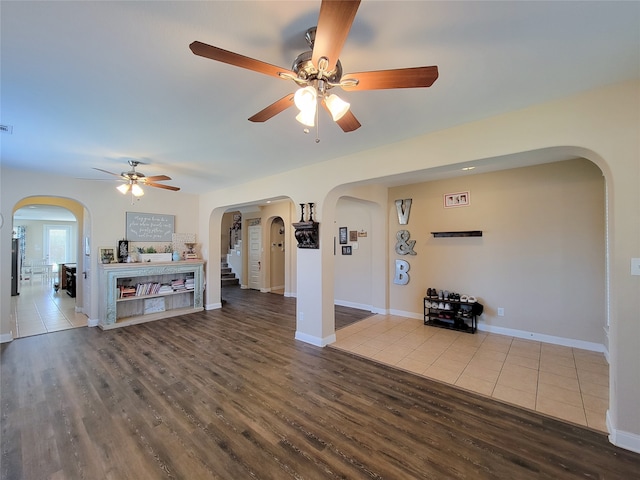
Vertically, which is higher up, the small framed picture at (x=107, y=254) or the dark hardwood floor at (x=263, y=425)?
the small framed picture at (x=107, y=254)

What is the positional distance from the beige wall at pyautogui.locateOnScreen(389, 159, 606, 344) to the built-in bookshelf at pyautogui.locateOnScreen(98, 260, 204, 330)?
463 centimetres

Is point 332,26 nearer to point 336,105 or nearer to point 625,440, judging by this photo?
point 336,105

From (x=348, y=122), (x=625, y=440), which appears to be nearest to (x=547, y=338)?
(x=625, y=440)

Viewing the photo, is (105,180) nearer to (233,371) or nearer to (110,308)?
(110,308)

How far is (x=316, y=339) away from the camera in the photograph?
377 cm

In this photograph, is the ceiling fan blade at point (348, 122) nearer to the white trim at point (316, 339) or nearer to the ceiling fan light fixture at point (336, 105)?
the ceiling fan light fixture at point (336, 105)

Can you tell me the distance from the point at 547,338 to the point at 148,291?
22.1ft

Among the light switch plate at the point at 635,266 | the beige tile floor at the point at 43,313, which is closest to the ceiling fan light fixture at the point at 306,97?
the light switch plate at the point at 635,266

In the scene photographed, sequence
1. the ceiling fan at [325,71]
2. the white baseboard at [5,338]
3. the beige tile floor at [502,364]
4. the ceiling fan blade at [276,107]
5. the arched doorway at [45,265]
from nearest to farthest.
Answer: the ceiling fan at [325,71], the ceiling fan blade at [276,107], the beige tile floor at [502,364], the white baseboard at [5,338], the arched doorway at [45,265]

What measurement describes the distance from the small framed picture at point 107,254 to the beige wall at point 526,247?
18.5 feet

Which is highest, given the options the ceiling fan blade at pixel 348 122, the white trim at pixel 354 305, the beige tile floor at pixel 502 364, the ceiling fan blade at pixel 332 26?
the ceiling fan blade at pixel 332 26

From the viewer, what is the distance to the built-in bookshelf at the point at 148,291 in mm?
4559

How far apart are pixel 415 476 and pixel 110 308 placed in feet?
16.8

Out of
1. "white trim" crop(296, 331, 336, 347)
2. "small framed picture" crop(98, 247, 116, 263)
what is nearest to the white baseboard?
"small framed picture" crop(98, 247, 116, 263)
